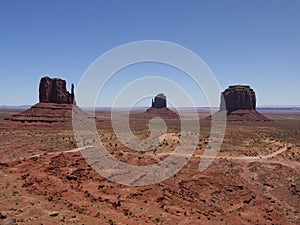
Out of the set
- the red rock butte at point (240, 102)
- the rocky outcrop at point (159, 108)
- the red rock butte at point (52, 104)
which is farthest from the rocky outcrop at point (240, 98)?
the red rock butte at point (52, 104)

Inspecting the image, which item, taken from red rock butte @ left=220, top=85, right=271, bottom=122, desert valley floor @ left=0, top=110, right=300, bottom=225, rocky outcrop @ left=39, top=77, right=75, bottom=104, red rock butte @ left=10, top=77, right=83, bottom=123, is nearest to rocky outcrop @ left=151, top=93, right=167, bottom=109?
red rock butte @ left=220, top=85, right=271, bottom=122

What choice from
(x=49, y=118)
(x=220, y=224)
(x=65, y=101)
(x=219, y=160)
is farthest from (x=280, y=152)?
(x=65, y=101)

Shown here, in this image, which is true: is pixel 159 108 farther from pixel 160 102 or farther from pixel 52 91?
pixel 52 91

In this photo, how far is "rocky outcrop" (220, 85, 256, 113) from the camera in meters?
125

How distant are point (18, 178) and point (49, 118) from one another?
59.9 m

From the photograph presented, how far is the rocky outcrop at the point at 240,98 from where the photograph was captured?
4925 inches

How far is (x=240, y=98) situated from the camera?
410 feet

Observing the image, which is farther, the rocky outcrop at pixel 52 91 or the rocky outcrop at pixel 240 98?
Answer: the rocky outcrop at pixel 240 98

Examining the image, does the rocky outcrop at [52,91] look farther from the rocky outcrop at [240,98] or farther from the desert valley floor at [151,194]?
the rocky outcrop at [240,98]

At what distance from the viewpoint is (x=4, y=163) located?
31.0 meters

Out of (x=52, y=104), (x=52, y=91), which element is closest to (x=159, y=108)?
(x=52, y=91)

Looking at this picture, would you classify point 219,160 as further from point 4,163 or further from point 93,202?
point 4,163

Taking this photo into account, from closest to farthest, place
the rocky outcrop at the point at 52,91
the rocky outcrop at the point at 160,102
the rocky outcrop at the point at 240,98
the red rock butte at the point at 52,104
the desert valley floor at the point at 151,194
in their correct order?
the desert valley floor at the point at 151,194 < the red rock butte at the point at 52,104 < the rocky outcrop at the point at 52,91 < the rocky outcrop at the point at 240,98 < the rocky outcrop at the point at 160,102

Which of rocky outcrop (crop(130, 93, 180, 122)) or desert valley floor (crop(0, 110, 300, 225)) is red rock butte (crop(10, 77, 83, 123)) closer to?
desert valley floor (crop(0, 110, 300, 225))
